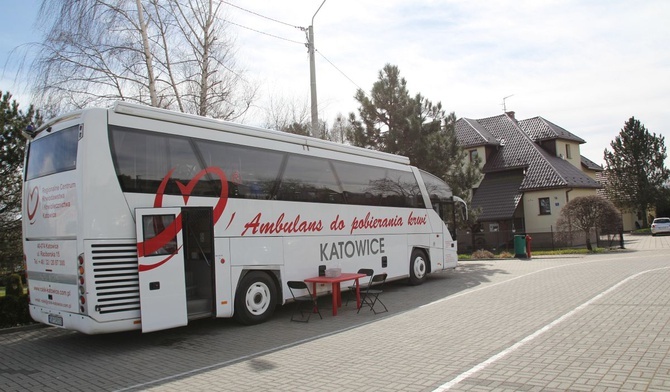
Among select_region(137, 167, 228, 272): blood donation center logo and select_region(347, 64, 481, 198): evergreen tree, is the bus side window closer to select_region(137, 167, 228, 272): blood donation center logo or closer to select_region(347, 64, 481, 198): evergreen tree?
select_region(137, 167, 228, 272): blood donation center logo

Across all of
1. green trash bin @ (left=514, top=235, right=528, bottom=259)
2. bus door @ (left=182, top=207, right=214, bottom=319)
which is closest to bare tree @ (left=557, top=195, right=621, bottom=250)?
green trash bin @ (left=514, top=235, right=528, bottom=259)

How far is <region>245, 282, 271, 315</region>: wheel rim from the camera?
9.56 m

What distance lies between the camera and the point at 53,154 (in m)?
8.27

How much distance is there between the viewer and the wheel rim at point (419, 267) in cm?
1471

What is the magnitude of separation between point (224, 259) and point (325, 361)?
3.12m

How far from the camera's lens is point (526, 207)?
116ft

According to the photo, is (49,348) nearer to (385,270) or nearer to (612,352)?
(385,270)

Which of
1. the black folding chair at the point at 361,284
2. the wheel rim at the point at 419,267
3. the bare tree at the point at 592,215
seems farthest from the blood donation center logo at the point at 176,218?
the bare tree at the point at 592,215

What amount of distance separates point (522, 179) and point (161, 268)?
108 feet

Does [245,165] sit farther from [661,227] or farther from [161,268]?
[661,227]

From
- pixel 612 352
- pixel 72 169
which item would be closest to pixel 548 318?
pixel 612 352

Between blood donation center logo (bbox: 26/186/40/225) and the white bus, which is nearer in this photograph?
the white bus

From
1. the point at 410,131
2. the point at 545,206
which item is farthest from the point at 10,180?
the point at 545,206

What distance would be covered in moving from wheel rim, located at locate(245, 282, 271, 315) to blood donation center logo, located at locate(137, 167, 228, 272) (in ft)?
5.42
